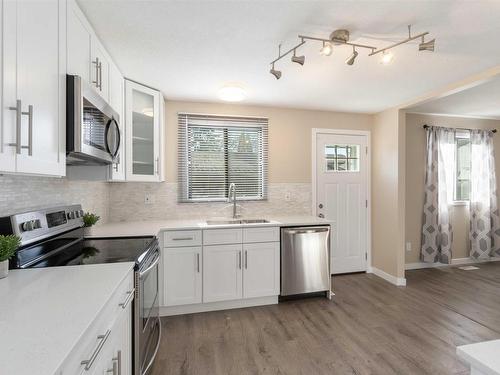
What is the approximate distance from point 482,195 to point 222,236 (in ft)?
13.8

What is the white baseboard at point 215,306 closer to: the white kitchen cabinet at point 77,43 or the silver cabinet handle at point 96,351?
the silver cabinet handle at point 96,351

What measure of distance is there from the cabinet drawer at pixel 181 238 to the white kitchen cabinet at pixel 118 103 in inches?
27.5

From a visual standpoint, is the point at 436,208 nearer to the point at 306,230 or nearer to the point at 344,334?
the point at 306,230

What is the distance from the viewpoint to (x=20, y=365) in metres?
0.61

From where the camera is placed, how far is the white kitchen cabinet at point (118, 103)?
2152mm

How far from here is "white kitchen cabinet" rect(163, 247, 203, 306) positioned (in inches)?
104

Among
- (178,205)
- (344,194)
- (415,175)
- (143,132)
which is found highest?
(143,132)

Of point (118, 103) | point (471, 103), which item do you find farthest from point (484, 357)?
point (471, 103)

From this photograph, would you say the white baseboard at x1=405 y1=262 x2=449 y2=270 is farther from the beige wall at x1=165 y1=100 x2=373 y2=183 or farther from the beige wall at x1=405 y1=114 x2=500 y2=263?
the beige wall at x1=165 y1=100 x2=373 y2=183

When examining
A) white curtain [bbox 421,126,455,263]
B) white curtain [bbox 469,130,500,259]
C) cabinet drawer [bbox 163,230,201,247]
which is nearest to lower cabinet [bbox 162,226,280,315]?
cabinet drawer [bbox 163,230,201,247]

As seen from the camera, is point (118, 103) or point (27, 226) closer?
point (27, 226)

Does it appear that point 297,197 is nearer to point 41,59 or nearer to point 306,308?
point 306,308

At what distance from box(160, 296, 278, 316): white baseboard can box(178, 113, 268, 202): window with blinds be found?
1202 mm

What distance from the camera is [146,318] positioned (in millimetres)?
1718
